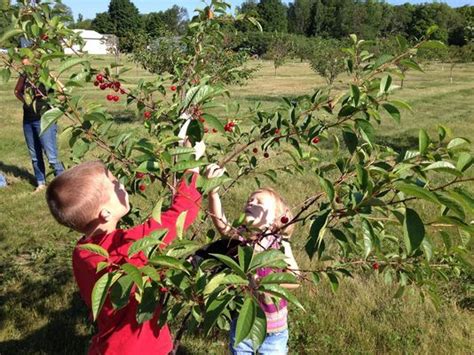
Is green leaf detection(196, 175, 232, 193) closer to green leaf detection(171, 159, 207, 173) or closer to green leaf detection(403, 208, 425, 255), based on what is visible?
green leaf detection(171, 159, 207, 173)

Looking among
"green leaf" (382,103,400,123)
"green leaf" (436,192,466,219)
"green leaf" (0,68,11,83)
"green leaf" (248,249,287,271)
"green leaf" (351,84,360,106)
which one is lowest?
"green leaf" (248,249,287,271)

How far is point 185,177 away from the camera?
1.63 metres

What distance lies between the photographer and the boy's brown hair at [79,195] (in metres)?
1.67

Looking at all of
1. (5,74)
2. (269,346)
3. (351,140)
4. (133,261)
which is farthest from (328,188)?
(5,74)

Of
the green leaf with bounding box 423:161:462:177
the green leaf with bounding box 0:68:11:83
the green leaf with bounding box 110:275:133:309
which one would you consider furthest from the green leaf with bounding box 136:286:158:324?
the green leaf with bounding box 0:68:11:83

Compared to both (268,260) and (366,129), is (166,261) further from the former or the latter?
(366,129)

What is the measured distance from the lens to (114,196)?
5.65ft

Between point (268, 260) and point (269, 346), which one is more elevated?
point (268, 260)

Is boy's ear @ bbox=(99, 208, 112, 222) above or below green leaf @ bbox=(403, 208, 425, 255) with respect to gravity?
below

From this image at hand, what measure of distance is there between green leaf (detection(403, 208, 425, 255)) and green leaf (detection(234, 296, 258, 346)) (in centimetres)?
37

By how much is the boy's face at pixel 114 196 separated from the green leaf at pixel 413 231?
110 cm

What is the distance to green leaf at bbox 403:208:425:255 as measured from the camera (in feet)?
3.25

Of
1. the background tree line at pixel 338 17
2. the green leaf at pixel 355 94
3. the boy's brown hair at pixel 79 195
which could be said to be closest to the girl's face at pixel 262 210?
the boy's brown hair at pixel 79 195

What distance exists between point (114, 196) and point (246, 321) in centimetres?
89
